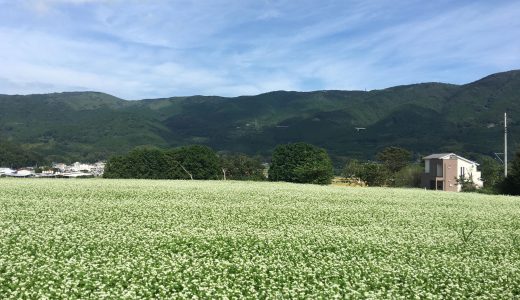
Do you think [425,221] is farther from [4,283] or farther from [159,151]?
[159,151]

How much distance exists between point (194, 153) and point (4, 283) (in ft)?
296

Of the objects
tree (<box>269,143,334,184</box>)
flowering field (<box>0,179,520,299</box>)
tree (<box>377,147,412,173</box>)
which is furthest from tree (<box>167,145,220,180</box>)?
flowering field (<box>0,179,520,299</box>)

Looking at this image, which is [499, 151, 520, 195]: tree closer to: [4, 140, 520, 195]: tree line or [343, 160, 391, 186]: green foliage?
[4, 140, 520, 195]: tree line

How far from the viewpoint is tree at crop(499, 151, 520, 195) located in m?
67.2

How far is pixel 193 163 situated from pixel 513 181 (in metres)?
57.1

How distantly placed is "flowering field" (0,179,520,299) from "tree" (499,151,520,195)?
39534 millimetres

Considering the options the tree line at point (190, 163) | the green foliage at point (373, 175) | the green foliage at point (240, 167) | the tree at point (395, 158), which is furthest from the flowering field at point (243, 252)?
the tree at point (395, 158)

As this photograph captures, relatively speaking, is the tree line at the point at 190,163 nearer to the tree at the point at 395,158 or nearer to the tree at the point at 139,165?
the tree at the point at 139,165

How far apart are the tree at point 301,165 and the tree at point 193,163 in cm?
1212

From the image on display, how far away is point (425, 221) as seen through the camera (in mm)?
29828

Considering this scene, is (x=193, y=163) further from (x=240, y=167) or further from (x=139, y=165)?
(x=240, y=167)

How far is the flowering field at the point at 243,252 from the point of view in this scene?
12836 millimetres

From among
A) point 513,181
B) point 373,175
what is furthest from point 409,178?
point 513,181

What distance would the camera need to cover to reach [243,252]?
17.3m
